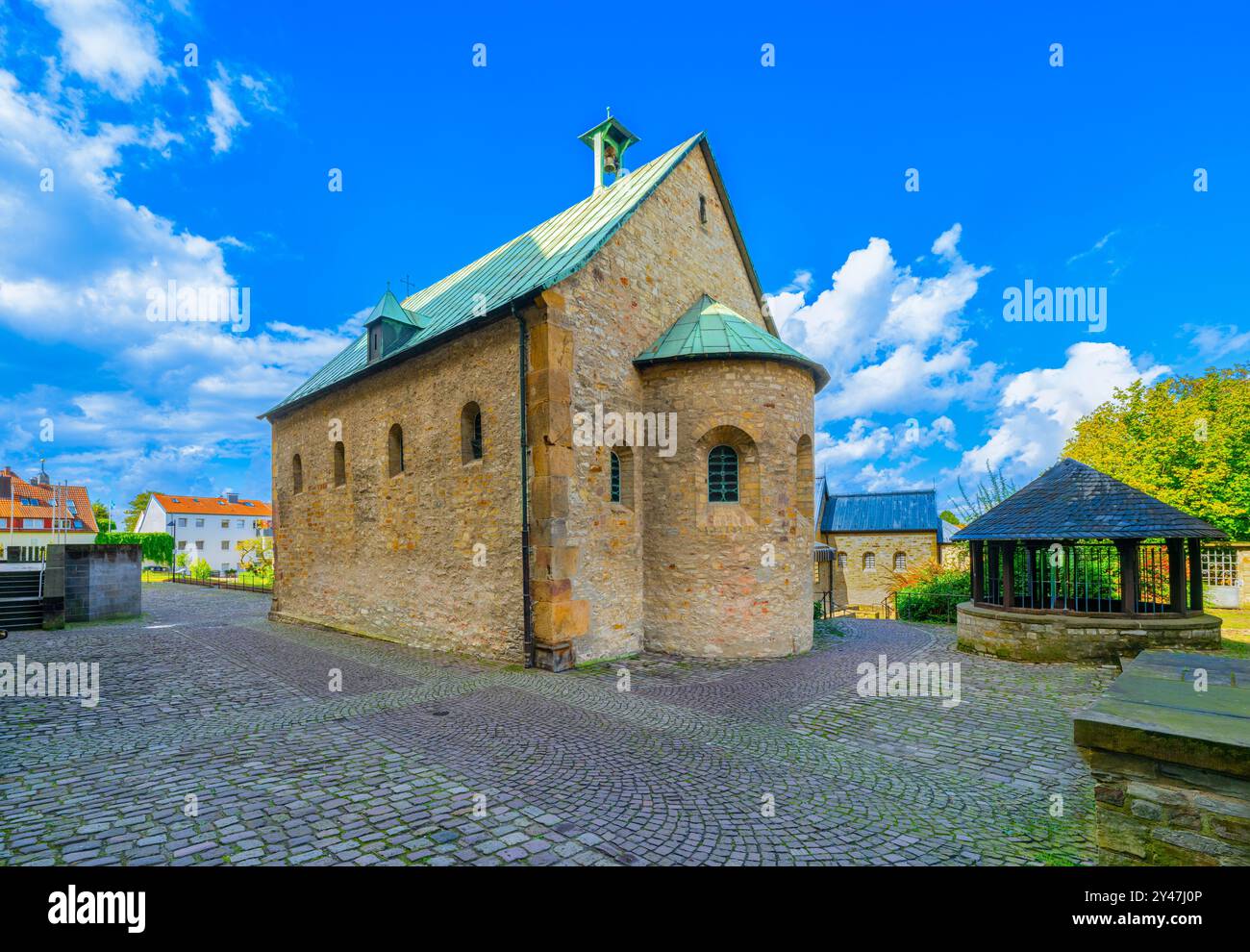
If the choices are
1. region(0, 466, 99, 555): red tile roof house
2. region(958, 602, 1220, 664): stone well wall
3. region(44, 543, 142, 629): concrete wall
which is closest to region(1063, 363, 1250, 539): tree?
region(958, 602, 1220, 664): stone well wall

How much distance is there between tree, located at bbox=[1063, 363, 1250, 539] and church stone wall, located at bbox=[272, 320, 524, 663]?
86.9ft

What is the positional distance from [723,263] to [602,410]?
22.8ft

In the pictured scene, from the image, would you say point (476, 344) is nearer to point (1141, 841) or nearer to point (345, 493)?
point (345, 493)

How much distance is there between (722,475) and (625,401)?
2577 mm

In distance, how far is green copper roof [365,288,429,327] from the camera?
15836 mm

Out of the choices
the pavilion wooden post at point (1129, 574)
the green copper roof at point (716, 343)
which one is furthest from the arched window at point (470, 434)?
the pavilion wooden post at point (1129, 574)

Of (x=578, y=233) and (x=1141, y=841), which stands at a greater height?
(x=578, y=233)

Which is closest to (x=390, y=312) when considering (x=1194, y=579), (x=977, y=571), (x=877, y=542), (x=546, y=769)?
(x=546, y=769)

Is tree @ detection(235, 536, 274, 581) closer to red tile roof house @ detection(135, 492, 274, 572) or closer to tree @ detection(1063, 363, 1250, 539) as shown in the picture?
red tile roof house @ detection(135, 492, 274, 572)

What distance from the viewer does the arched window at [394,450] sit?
15.0m

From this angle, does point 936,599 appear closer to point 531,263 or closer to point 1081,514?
point 1081,514

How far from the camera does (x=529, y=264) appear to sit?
14.2m
